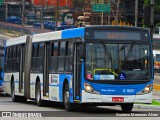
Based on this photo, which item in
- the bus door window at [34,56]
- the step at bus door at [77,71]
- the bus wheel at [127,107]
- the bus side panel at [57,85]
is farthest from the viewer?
the bus door window at [34,56]

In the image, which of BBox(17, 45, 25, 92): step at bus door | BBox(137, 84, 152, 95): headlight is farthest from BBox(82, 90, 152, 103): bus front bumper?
BBox(17, 45, 25, 92): step at bus door

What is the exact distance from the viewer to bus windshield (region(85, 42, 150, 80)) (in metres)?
21.7

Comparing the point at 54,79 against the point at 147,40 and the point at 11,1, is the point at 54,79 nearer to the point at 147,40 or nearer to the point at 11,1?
the point at 147,40

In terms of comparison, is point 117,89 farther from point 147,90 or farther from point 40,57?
point 40,57

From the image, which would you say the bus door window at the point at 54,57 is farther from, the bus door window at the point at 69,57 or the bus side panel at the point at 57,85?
the bus door window at the point at 69,57

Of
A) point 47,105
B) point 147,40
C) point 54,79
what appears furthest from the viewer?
point 47,105

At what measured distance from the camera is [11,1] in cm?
15400

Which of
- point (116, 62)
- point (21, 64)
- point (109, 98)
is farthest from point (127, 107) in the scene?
point (21, 64)

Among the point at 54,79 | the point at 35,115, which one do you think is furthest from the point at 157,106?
the point at 35,115

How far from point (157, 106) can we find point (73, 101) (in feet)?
16.5

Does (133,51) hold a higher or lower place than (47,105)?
higher

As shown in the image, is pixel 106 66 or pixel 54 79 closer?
pixel 106 66

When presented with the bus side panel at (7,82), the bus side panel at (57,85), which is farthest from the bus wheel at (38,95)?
the bus side panel at (7,82)

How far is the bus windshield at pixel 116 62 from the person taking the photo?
21.7m
